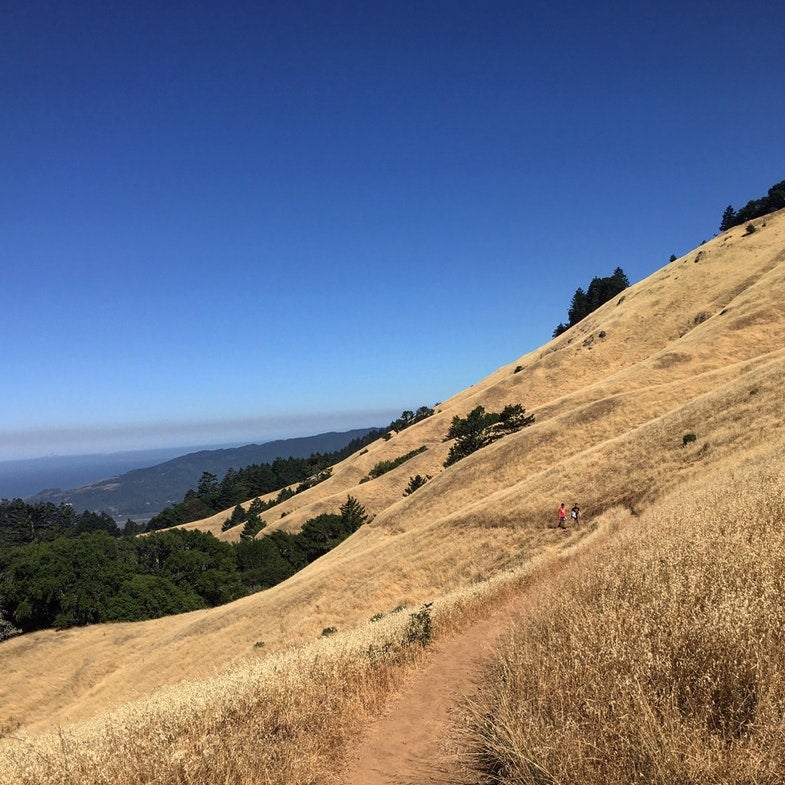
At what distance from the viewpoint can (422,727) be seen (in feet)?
Result: 20.5

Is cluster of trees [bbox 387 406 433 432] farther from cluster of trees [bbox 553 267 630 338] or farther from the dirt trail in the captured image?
the dirt trail

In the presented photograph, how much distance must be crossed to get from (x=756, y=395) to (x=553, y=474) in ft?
39.9

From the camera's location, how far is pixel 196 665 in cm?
2745

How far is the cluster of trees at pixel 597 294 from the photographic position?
127500mm

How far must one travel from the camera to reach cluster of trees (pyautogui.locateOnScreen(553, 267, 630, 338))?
128 meters

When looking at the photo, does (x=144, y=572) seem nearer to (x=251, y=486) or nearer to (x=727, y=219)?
(x=251, y=486)

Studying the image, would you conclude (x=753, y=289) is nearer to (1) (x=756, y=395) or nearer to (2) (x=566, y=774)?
(1) (x=756, y=395)

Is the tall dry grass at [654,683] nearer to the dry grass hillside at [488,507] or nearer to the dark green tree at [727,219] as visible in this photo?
the dry grass hillside at [488,507]

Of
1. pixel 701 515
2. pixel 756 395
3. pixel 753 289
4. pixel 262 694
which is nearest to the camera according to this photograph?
pixel 262 694

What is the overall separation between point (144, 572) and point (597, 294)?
123m

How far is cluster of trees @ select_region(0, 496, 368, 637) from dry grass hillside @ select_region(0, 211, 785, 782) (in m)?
3.99

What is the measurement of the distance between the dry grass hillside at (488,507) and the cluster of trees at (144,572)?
13.1ft

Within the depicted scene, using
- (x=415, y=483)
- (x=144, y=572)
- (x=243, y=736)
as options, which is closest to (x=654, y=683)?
(x=243, y=736)

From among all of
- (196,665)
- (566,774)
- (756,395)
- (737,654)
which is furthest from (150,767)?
(756,395)
